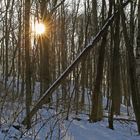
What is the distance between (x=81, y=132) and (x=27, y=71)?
2.24m

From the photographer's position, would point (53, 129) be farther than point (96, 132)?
No

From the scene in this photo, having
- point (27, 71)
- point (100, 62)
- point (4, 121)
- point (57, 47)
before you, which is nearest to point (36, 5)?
point (100, 62)

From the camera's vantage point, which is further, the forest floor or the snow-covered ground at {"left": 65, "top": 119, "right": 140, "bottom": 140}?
the snow-covered ground at {"left": 65, "top": 119, "right": 140, "bottom": 140}

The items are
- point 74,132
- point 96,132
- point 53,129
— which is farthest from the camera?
point 96,132

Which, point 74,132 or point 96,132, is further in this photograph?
point 96,132

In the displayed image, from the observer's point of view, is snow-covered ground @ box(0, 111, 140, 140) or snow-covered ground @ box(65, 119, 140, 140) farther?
snow-covered ground @ box(65, 119, 140, 140)

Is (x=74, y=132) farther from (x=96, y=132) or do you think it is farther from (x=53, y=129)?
(x=53, y=129)

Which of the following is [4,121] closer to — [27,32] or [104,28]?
[27,32]

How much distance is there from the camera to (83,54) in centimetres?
947

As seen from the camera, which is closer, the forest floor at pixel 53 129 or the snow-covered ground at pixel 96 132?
the forest floor at pixel 53 129

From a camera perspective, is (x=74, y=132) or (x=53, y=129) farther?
(x=74, y=132)

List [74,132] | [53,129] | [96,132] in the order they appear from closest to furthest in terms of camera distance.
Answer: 1. [53,129]
2. [74,132]
3. [96,132]

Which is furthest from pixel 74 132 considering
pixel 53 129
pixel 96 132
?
pixel 53 129

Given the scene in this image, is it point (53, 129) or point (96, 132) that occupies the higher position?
point (53, 129)
